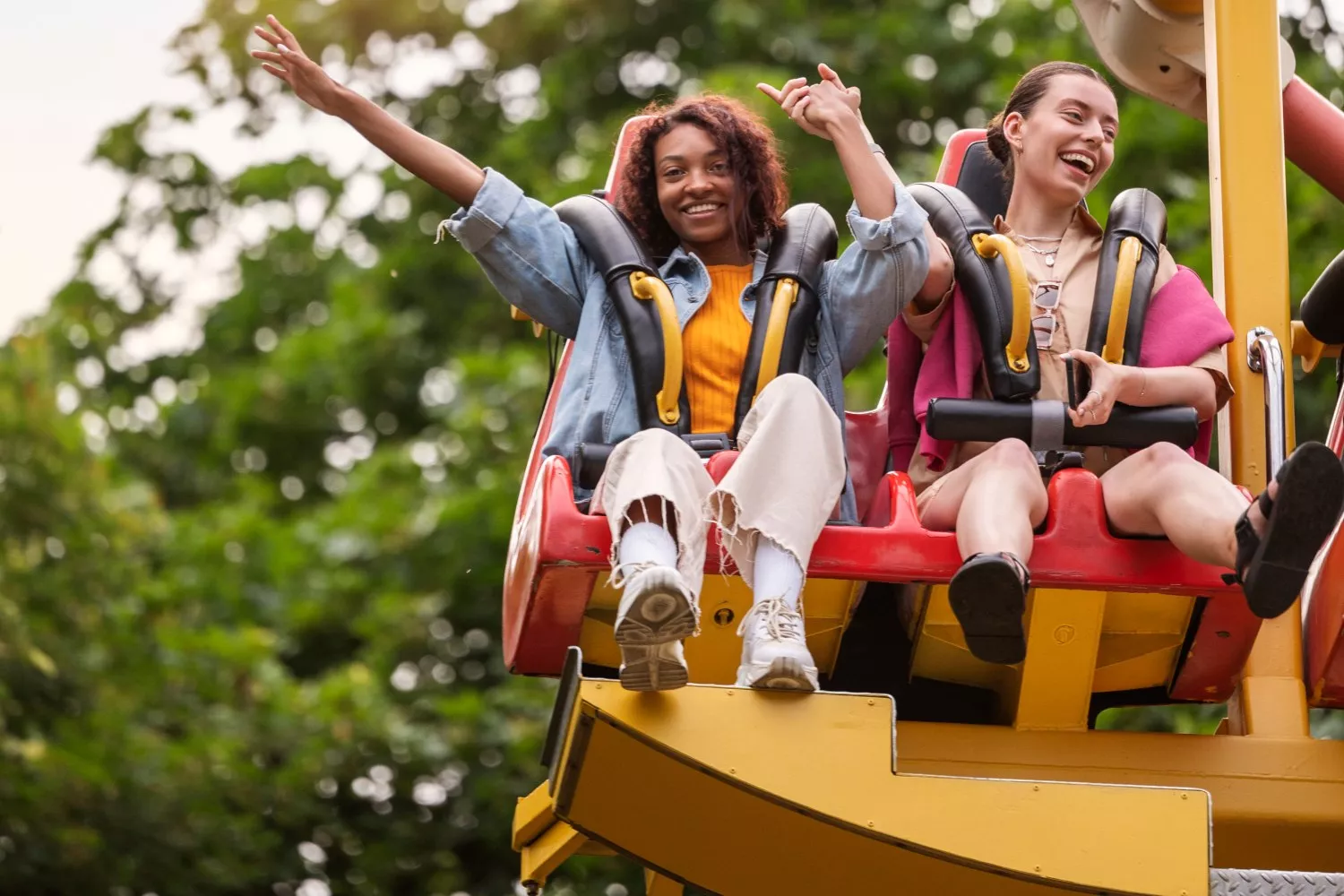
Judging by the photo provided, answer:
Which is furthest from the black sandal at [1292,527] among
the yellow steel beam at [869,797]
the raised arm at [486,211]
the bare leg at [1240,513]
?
the raised arm at [486,211]

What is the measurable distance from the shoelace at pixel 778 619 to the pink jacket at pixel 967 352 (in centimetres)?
72

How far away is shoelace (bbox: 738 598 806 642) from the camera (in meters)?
3.68

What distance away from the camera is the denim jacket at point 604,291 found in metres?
4.23

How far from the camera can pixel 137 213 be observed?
547 inches

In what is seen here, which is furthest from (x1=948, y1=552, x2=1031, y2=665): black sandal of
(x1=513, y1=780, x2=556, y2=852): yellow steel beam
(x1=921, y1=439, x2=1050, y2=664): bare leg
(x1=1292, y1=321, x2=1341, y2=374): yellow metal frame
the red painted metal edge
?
(x1=1292, y1=321, x2=1341, y2=374): yellow metal frame

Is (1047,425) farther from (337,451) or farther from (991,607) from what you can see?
(337,451)

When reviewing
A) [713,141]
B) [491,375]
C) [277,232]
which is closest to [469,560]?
[491,375]

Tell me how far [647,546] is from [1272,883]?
113cm

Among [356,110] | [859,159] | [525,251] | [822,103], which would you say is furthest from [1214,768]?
[356,110]

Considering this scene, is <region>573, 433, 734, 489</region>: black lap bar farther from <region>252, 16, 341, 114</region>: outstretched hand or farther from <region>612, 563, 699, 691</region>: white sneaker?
<region>252, 16, 341, 114</region>: outstretched hand

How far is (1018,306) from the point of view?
4215 millimetres

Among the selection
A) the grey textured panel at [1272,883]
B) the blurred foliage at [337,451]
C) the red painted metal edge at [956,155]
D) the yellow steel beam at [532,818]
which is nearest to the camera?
the grey textured panel at [1272,883]

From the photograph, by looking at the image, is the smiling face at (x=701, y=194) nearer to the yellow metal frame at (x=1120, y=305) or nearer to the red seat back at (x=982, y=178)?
the red seat back at (x=982, y=178)

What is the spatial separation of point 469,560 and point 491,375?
0.94m
